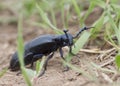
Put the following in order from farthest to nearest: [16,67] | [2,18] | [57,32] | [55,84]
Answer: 1. [2,18]
2. [57,32]
3. [16,67]
4. [55,84]

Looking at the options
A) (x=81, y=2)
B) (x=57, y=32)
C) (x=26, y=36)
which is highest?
(x=57, y=32)

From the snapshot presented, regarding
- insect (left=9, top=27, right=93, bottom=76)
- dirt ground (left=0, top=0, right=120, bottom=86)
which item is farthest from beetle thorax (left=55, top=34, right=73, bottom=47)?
dirt ground (left=0, top=0, right=120, bottom=86)

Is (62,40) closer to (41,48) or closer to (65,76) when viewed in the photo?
(41,48)

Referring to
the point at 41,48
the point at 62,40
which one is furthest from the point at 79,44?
the point at 41,48

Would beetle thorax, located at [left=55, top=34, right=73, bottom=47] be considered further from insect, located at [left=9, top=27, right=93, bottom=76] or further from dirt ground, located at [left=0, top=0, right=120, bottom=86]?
dirt ground, located at [left=0, top=0, right=120, bottom=86]

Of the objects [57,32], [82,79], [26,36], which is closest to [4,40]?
[26,36]

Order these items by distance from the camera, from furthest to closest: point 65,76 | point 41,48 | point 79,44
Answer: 1. point 41,48
2. point 79,44
3. point 65,76

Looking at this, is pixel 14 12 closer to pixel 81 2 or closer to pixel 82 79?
pixel 81 2

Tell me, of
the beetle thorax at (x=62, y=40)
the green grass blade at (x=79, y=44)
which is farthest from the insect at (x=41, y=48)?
the green grass blade at (x=79, y=44)

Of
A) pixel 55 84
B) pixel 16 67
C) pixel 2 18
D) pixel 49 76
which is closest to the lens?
pixel 55 84

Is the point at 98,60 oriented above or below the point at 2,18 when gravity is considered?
above

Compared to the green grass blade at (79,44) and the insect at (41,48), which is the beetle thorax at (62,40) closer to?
the insect at (41,48)
